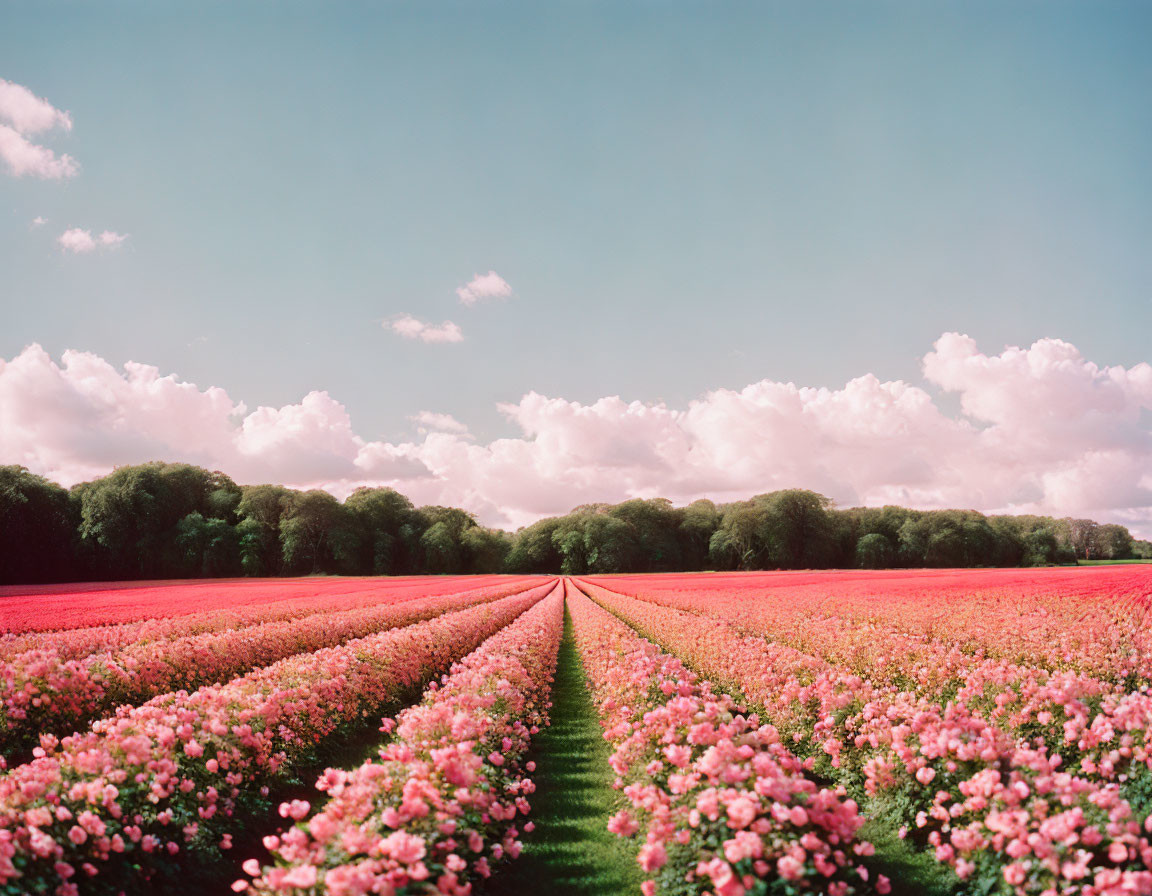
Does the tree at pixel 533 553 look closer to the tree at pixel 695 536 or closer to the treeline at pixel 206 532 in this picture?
the treeline at pixel 206 532

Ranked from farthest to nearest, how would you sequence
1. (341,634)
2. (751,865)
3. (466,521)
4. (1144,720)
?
(466,521), (341,634), (1144,720), (751,865)

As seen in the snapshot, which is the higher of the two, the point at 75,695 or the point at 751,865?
the point at 751,865

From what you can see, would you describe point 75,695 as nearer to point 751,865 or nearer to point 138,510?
point 751,865

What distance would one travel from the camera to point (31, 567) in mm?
66438

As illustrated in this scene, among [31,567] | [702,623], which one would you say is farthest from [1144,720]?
[31,567]

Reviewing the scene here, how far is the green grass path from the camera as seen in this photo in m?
4.90

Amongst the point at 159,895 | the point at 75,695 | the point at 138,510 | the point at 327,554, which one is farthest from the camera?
the point at 327,554

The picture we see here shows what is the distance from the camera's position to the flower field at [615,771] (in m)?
3.34

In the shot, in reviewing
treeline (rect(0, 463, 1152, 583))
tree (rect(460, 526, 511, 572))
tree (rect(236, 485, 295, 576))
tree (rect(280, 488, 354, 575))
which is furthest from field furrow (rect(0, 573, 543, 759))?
tree (rect(460, 526, 511, 572))

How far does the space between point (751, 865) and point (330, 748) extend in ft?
22.0

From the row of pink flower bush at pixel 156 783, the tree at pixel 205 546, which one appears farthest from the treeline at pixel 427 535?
the row of pink flower bush at pixel 156 783

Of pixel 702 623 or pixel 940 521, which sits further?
pixel 940 521

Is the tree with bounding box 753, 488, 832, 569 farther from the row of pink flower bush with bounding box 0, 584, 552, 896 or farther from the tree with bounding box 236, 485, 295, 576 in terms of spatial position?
the row of pink flower bush with bounding box 0, 584, 552, 896

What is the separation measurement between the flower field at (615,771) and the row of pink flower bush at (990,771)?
1.0 inches
